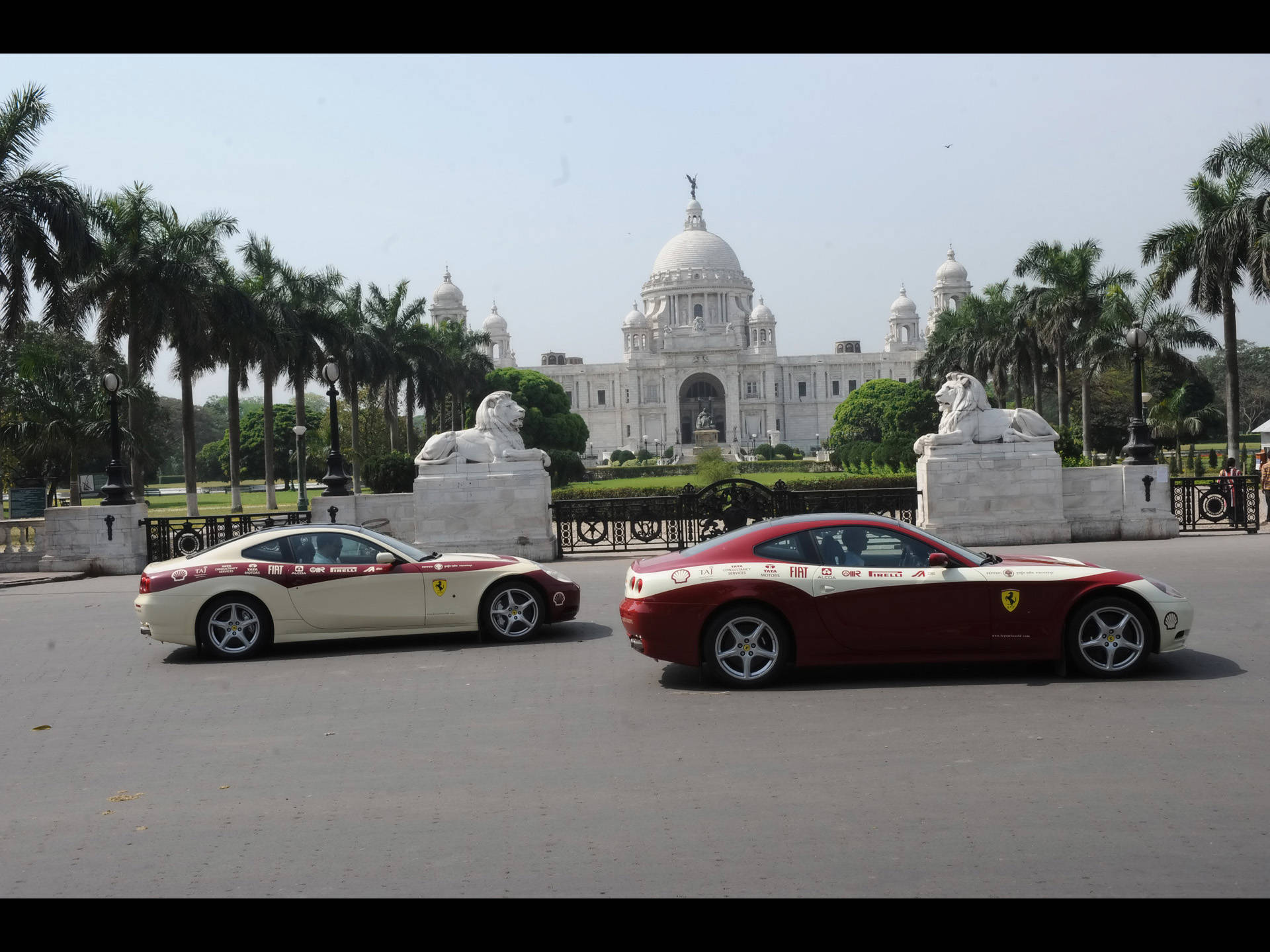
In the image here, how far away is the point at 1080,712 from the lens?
7254 mm

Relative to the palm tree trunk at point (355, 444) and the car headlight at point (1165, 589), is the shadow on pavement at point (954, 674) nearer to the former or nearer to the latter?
the car headlight at point (1165, 589)

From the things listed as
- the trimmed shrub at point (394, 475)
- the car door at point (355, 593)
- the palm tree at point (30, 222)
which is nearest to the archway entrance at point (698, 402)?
the trimmed shrub at point (394, 475)

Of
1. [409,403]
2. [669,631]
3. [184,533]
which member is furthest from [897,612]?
[409,403]

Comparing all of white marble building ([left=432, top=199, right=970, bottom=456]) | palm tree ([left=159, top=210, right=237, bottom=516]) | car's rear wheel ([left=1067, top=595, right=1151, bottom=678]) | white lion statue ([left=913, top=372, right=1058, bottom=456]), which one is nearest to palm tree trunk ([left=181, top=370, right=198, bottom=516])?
palm tree ([left=159, top=210, right=237, bottom=516])

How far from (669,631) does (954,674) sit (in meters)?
2.13

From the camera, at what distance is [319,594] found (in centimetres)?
1035

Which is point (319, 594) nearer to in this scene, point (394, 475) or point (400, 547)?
point (400, 547)

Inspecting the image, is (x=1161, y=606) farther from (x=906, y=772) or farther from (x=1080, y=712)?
(x=906, y=772)

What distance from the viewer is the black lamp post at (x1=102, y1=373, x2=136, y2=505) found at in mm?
19453

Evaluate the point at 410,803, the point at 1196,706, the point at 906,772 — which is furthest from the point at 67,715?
the point at 1196,706

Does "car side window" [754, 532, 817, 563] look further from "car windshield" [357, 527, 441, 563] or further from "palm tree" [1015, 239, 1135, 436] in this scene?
"palm tree" [1015, 239, 1135, 436]

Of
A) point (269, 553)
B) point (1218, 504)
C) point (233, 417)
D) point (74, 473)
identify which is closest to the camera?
point (269, 553)

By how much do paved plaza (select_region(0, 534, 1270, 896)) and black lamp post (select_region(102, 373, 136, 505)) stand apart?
34.1 ft

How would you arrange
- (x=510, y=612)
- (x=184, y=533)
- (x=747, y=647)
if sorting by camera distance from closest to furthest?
(x=747, y=647) → (x=510, y=612) → (x=184, y=533)
